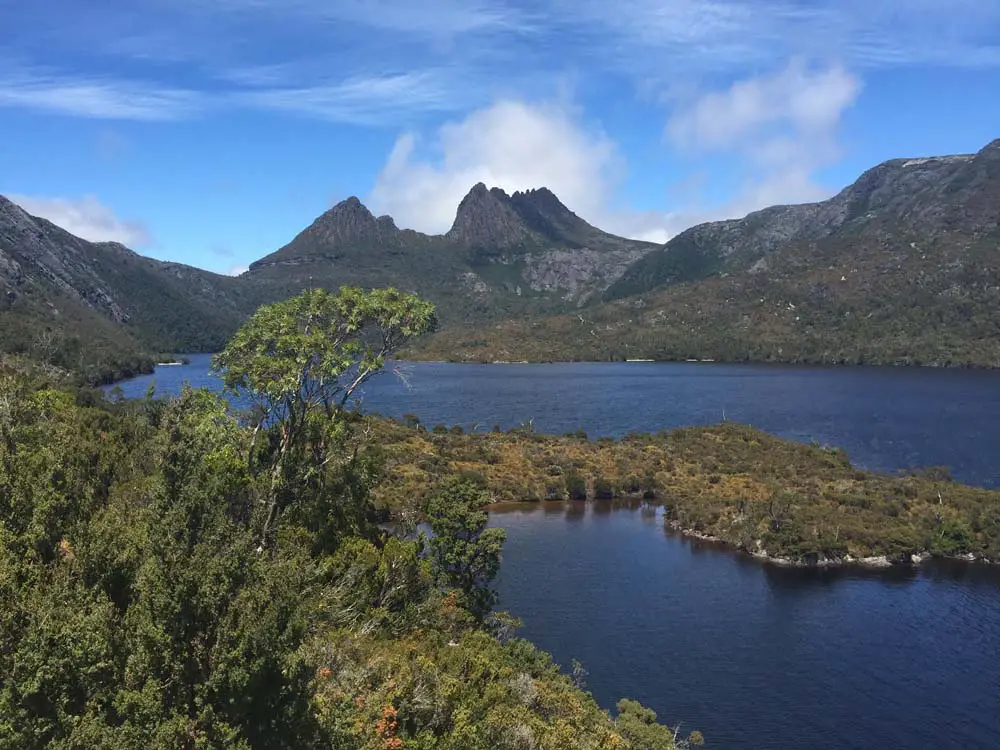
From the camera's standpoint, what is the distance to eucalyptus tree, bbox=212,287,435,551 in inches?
1007

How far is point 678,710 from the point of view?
44250 mm

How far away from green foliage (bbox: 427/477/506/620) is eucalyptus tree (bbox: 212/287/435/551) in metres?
19.5

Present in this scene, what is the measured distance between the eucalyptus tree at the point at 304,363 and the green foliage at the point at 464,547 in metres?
19.5

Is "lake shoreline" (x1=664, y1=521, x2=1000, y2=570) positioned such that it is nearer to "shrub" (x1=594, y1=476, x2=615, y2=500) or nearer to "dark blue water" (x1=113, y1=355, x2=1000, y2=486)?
"shrub" (x1=594, y1=476, x2=615, y2=500)

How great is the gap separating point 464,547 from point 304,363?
24611 mm

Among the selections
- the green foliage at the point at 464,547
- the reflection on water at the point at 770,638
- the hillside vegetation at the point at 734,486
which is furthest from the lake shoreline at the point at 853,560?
the green foliage at the point at 464,547

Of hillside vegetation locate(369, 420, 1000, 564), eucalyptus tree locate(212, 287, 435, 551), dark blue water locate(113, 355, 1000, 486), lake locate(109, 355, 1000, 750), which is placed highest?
eucalyptus tree locate(212, 287, 435, 551)

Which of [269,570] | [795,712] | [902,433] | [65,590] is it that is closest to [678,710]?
[795,712]

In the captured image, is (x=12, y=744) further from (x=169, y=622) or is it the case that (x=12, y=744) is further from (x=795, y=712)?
(x=795, y=712)

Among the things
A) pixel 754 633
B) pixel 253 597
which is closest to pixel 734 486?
pixel 754 633

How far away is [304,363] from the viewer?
25500 millimetres

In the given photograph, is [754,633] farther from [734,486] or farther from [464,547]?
[734,486]

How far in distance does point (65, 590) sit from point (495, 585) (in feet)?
162

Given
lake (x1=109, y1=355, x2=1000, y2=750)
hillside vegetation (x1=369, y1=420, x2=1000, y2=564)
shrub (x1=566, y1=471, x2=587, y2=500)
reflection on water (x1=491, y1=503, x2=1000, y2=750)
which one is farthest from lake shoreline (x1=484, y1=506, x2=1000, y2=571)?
shrub (x1=566, y1=471, x2=587, y2=500)
